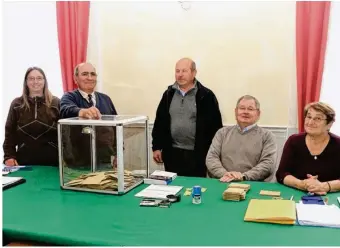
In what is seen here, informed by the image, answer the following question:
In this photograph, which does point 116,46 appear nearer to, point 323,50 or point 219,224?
point 323,50

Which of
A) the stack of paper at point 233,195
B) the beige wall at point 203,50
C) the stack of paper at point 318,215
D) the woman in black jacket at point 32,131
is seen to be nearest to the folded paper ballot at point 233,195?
the stack of paper at point 233,195

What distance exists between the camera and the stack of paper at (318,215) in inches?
64.5

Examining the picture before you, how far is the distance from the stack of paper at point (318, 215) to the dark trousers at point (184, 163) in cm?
139

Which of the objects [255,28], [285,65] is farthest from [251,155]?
[255,28]

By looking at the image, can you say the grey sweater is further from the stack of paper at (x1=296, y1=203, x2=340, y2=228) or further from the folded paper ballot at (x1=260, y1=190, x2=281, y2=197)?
the stack of paper at (x1=296, y1=203, x2=340, y2=228)

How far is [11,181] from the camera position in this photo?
2344mm

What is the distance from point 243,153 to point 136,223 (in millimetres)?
1219

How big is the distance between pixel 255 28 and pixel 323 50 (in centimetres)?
60

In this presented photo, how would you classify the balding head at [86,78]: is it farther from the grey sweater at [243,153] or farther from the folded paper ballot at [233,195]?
the folded paper ballot at [233,195]

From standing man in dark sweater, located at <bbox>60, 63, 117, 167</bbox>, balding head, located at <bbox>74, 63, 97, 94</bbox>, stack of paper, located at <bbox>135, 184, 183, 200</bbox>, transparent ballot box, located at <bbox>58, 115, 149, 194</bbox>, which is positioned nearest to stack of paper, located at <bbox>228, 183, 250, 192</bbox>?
stack of paper, located at <bbox>135, 184, 183, 200</bbox>

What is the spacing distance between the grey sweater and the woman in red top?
21 centimetres

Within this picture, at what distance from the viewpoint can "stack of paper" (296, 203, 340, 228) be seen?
164 centimetres

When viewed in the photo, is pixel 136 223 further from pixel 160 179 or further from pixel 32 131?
pixel 32 131

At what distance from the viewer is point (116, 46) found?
3904mm
